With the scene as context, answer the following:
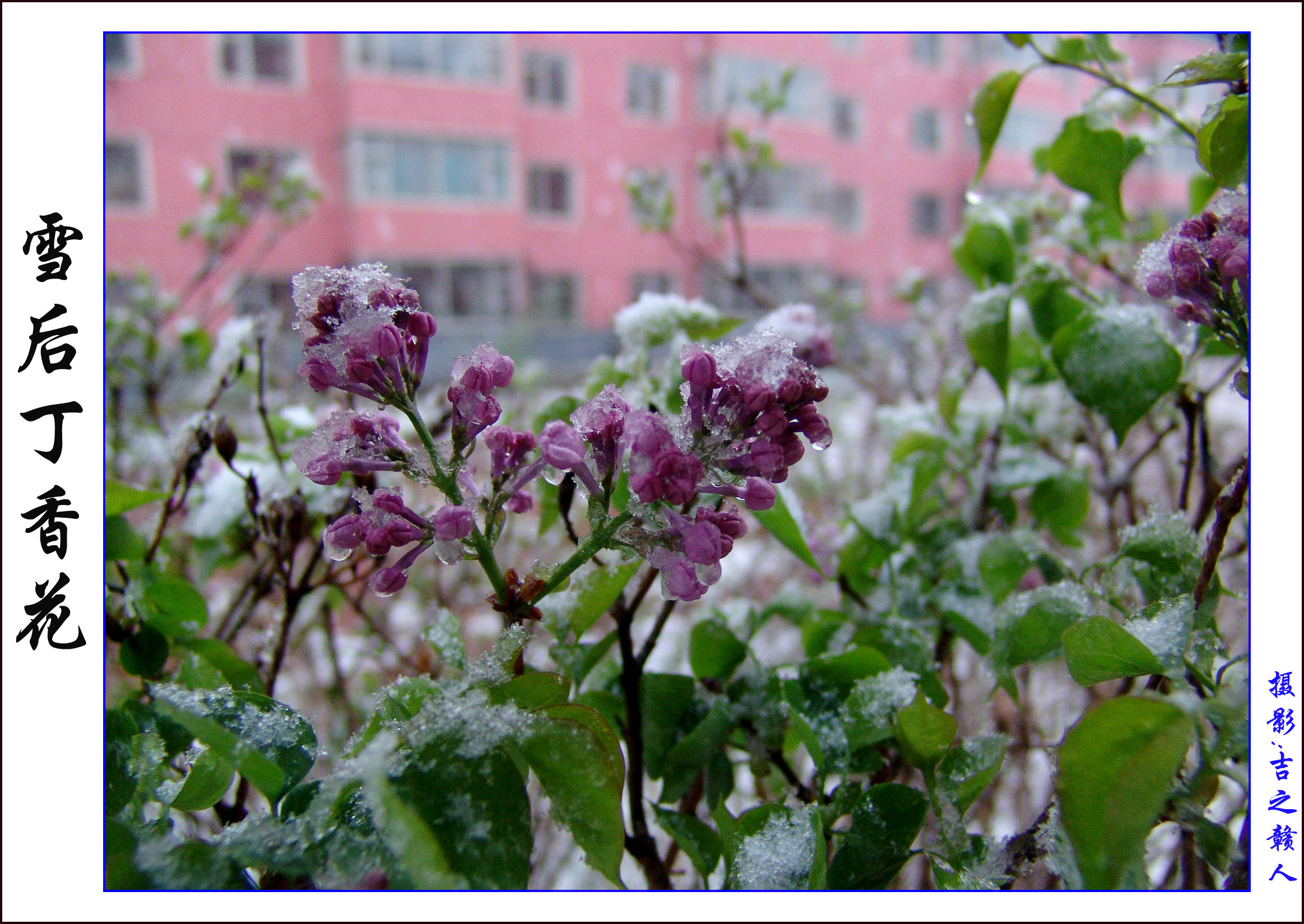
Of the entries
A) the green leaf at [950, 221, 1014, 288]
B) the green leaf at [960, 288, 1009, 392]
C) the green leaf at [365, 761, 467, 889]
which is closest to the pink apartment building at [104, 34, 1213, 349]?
the green leaf at [950, 221, 1014, 288]

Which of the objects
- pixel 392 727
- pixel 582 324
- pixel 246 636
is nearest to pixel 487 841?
pixel 392 727

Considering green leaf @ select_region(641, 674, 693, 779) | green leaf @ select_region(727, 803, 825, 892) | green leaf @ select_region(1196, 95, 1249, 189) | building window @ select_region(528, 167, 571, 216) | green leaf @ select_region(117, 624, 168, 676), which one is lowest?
green leaf @ select_region(727, 803, 825, 892)

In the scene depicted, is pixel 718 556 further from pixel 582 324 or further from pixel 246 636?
pixel 582 324

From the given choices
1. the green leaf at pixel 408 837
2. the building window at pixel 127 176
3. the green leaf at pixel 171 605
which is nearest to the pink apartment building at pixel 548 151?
the building window at pixel 127 176

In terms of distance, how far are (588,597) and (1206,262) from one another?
1.12 ft

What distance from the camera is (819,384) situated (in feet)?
1.13

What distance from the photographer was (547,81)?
8.85m

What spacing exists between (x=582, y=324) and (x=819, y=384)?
9349 millimetres

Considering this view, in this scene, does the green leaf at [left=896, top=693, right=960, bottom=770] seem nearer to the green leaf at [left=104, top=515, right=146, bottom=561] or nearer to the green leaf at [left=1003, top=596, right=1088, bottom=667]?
the green leaf at [left=1003, top=596, right=1088, bottom=667]

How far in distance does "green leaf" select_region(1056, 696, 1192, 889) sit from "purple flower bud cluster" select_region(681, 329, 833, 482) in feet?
0.44

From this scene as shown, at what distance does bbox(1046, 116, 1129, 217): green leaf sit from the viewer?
0.53 meters

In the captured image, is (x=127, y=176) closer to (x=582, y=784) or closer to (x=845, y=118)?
(x=845, y=118)

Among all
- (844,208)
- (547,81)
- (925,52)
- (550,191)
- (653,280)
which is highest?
(925,52)

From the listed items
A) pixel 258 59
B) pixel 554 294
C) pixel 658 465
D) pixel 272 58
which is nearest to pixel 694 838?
pixel 658 465
